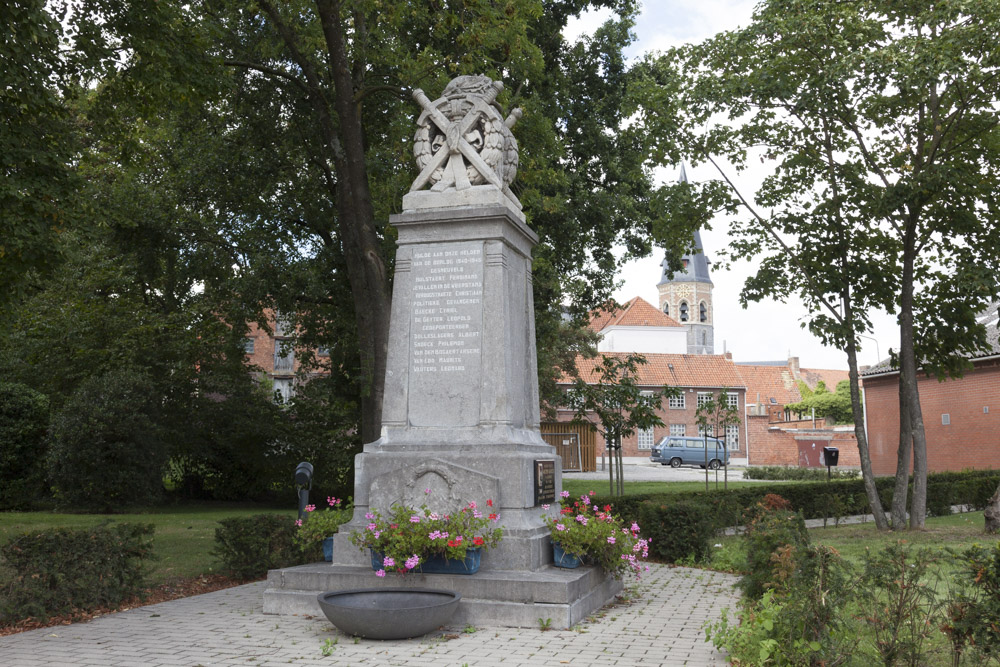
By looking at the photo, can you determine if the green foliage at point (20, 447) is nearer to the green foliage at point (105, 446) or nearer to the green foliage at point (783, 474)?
the green foliage at point (105, 446)

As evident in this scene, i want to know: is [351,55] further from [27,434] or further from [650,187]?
[27,434]

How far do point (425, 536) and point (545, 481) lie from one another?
5.85 feet

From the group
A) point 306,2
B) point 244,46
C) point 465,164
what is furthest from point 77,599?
point 244,46

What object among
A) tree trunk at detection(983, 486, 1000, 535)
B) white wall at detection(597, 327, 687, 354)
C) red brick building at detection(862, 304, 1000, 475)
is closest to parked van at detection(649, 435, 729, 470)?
red brick building at detection(862, 304, 1000, 475)

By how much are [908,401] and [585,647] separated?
42.8 ft

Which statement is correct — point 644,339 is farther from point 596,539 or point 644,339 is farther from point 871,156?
point 596,539

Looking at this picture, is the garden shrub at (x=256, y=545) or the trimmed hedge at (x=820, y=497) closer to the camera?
the garden shrub at (x=256, y=545)

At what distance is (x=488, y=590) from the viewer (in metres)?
7.87

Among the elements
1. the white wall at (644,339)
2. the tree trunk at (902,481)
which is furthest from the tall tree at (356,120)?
the white wall at (644,339)

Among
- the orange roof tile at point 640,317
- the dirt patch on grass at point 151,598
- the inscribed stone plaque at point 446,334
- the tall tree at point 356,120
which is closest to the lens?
the dirt patch on grass at point 151,598

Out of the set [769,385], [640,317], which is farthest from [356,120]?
[769,385]

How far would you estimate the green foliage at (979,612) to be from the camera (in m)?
4.75

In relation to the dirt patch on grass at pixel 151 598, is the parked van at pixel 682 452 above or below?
above

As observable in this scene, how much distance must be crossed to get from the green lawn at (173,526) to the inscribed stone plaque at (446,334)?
3.60m
